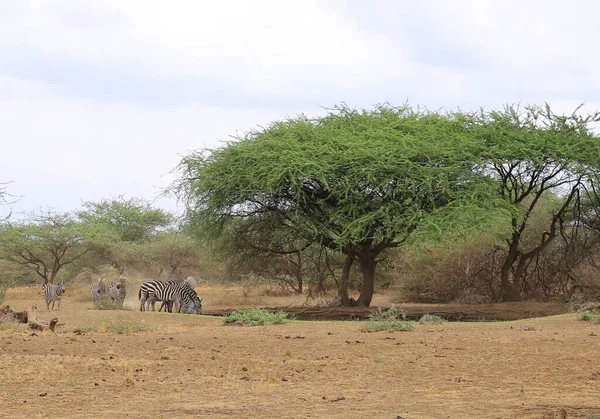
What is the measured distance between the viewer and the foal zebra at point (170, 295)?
29141 millimetres

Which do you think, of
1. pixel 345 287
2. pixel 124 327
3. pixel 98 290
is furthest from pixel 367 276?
pixel 124 327

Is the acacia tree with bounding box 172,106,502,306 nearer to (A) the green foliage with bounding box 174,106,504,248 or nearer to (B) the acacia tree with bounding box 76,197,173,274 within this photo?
(A) the green foliage with bounding box 174,106,504,248

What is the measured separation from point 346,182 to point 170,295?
697 cm

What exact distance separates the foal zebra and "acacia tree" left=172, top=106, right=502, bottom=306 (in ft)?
8.23

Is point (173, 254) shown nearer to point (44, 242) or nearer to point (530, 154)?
point (44, 242)

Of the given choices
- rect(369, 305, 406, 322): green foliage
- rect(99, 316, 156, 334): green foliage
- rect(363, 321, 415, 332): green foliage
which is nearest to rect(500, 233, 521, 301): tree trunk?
rect(369, 305, 406, 322): green foliage

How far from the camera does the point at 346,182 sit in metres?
28.1

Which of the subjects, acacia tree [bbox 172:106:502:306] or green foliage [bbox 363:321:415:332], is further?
acacia tree [bbox 172:106:502:306]

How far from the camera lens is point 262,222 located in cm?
3203

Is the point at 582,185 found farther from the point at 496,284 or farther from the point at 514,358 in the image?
the point at 514,358

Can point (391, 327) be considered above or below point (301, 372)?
above

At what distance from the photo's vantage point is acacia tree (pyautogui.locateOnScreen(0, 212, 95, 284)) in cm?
4412

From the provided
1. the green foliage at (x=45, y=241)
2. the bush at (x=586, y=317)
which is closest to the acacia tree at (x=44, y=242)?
the green foliage at (x=45, y=241)

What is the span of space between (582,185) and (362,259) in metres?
8.14
